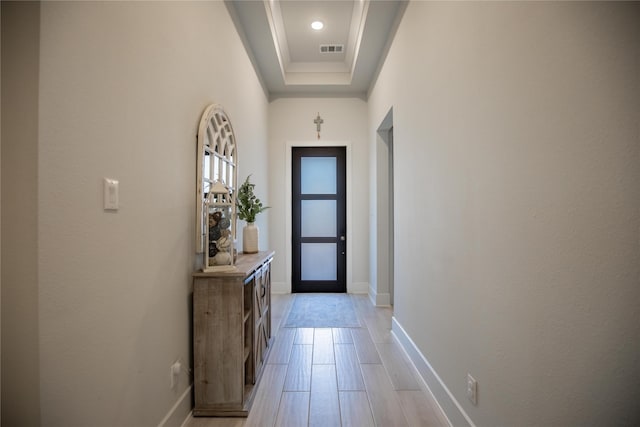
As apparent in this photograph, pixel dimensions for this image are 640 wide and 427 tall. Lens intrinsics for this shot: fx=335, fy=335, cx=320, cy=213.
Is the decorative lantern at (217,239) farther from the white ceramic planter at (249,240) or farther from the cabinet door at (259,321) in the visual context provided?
the white ceramic planter at (249,240)

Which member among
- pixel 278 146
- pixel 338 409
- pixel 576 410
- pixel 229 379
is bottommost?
pixel 338 409

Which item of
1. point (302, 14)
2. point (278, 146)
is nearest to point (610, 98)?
point (302, 14)

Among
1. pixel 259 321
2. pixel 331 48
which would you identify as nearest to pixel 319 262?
pixel 259 321

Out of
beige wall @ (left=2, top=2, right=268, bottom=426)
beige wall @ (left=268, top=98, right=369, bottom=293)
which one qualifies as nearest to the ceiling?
beige wall @ (left=268, top=98, right=369, bottom=293)

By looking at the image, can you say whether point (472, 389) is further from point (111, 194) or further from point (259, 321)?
point (111, 194)

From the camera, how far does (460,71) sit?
5.68ft

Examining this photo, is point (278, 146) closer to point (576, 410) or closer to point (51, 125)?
point (51, 125)

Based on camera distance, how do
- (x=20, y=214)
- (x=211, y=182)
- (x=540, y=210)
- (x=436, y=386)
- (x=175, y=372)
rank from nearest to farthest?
(x=20, y=214)
(x=540, y=210)
(x=175, y=372)
(x=436, y=386)
(x=211, y=182)

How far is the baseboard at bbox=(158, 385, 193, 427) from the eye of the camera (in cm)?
165

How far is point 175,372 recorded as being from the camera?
1732 millimetres

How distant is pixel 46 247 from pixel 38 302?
0.52 ft

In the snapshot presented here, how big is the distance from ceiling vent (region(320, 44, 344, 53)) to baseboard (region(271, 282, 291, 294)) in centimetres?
325

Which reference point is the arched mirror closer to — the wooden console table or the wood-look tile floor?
the wooden console table

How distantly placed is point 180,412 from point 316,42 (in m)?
3.95
